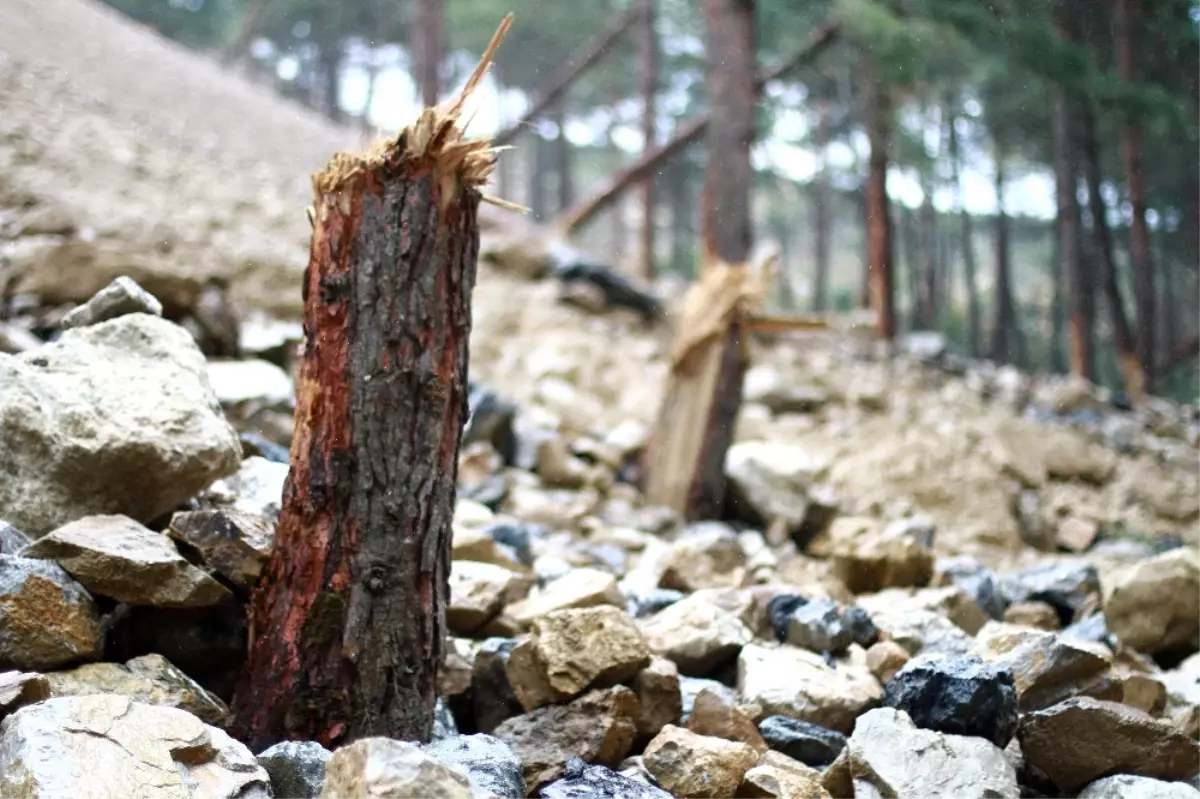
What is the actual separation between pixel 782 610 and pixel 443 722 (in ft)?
3.65

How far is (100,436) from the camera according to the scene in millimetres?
2184

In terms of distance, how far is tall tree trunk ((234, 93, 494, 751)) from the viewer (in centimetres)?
192

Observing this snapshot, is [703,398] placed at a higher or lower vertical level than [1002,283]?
lower

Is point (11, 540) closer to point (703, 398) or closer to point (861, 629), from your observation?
point (861, 629)

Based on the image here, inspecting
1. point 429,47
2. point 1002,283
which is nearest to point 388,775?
point 429,47

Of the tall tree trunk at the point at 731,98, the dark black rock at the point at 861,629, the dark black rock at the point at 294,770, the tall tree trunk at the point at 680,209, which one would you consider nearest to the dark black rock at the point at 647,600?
the dark black rock at the point at 861,629

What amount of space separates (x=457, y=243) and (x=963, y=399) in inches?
285

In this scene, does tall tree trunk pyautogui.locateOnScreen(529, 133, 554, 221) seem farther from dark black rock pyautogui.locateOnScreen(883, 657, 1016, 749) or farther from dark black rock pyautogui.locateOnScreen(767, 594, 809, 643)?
dark black rock pyautogui.locateOnScreen(883, 657, 1016, 749)

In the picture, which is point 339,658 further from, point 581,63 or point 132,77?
point 132,77

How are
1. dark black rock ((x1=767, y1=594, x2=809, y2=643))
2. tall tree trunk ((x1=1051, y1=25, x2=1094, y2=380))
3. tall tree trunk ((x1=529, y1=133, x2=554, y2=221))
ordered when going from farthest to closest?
tall tree trunk ((x1=529, y1=133, x2=554, y2=221)), tall tree trunk ((x1=1051, y1=25, x2=1094, y2=380)), dark black rock ((x1=767, y1=594, x2=809, y2=643))

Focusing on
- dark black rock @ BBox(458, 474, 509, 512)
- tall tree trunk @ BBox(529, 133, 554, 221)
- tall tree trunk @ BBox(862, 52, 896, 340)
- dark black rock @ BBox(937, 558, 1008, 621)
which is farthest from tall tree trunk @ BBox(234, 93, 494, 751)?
Answer: tall tree trunk @ BBox(529, 133, 554, 221)

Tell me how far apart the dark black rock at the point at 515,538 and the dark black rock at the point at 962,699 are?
156cm

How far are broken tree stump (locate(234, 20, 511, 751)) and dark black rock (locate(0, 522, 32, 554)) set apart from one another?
49 centimetres

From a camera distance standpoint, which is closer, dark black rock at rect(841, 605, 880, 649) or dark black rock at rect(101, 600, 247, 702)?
dark black rock at rect(101, 600, 247, 702)
